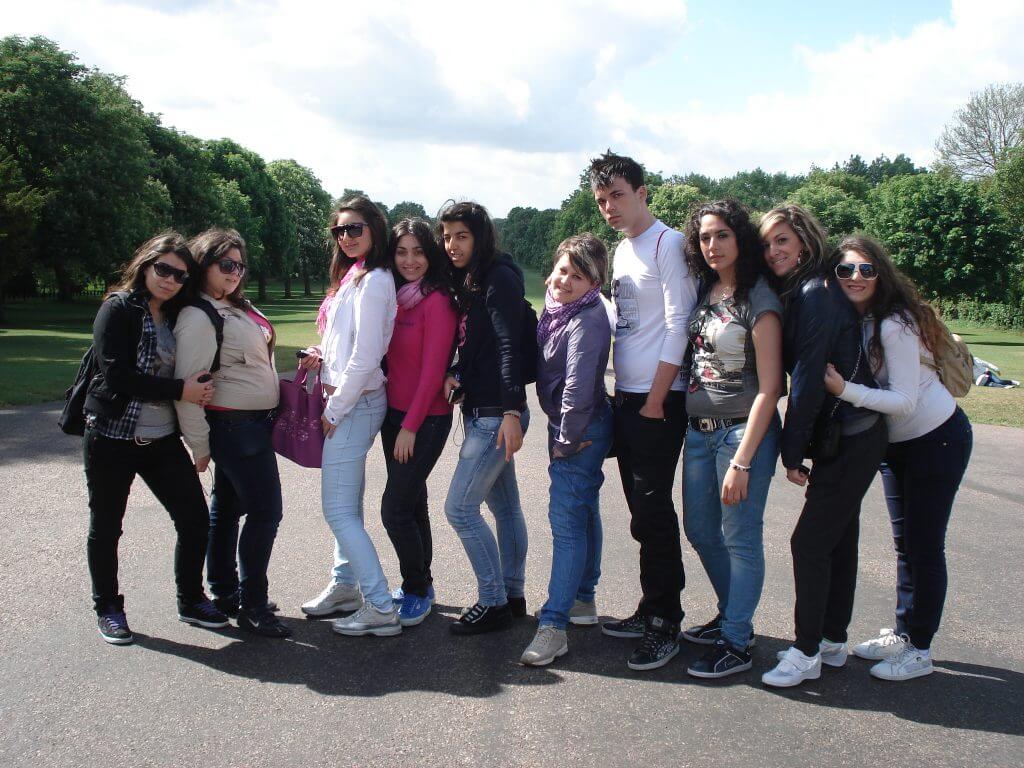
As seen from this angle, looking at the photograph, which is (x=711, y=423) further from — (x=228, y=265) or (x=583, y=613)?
(x=228, y=265)

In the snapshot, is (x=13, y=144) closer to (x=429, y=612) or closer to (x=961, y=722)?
(x=429, y=612)

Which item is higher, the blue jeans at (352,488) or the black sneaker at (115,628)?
the blue jeans at (352,488)

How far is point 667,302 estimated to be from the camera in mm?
3723

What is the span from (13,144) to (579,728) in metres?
33.9

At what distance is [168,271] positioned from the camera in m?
3.83

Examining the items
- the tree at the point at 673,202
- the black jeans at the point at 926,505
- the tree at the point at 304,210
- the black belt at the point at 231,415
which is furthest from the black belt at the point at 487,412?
the tree at the point at 673,202

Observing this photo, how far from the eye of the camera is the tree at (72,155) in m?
29.1

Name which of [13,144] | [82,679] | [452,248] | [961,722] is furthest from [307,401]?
[13,144]

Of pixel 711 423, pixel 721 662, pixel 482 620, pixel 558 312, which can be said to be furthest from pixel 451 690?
pixel 558 312

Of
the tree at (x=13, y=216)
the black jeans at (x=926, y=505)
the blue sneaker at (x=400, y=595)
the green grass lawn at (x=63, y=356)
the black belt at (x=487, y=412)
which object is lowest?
the blue sneaker at (x=400, y=595)

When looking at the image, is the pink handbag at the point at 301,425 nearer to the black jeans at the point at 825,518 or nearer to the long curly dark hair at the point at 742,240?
the long curly dark hair at the point at 742,240

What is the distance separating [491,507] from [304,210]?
67434 mm

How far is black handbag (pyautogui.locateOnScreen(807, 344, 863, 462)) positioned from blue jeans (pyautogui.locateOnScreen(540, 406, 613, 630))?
99cm

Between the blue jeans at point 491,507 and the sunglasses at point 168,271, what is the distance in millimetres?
1575
